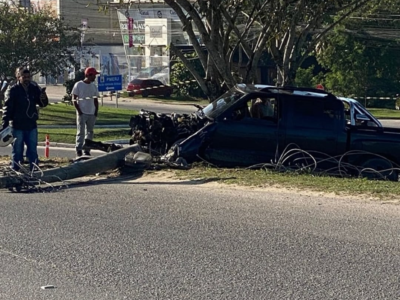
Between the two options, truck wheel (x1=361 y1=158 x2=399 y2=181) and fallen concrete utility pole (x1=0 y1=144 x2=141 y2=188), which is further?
truck wheel (x1=361 y1=158 x2=399 y2=181)

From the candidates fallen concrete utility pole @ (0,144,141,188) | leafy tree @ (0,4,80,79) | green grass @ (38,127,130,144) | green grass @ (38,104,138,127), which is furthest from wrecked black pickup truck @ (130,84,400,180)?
leafy tree @ (0,4,80,79)

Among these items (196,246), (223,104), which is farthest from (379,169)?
(196,246)

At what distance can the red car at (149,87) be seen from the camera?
59.2 m

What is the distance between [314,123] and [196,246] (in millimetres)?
6164

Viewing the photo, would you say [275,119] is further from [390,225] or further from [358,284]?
[358,284]

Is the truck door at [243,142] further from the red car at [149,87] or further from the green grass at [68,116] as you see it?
the red car at [149,87]

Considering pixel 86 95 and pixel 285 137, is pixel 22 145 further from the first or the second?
pixel 285 137

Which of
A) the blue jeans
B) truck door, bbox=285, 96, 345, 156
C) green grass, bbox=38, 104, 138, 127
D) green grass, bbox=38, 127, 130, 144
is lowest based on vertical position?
green grass, bbox=38, 104, 138, 127

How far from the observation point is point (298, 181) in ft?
37.9

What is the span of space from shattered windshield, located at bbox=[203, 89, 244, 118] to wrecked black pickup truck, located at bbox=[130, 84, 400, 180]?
26mm

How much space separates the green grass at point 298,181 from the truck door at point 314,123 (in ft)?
3.48

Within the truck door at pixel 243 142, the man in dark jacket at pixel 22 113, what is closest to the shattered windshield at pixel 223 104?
the truck door at pixel 243 142

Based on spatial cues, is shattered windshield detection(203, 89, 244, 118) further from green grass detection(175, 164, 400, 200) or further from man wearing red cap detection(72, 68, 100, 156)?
man wearing red cap detection(72, 68, 100, 156)

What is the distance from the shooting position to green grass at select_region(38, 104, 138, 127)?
119ft
